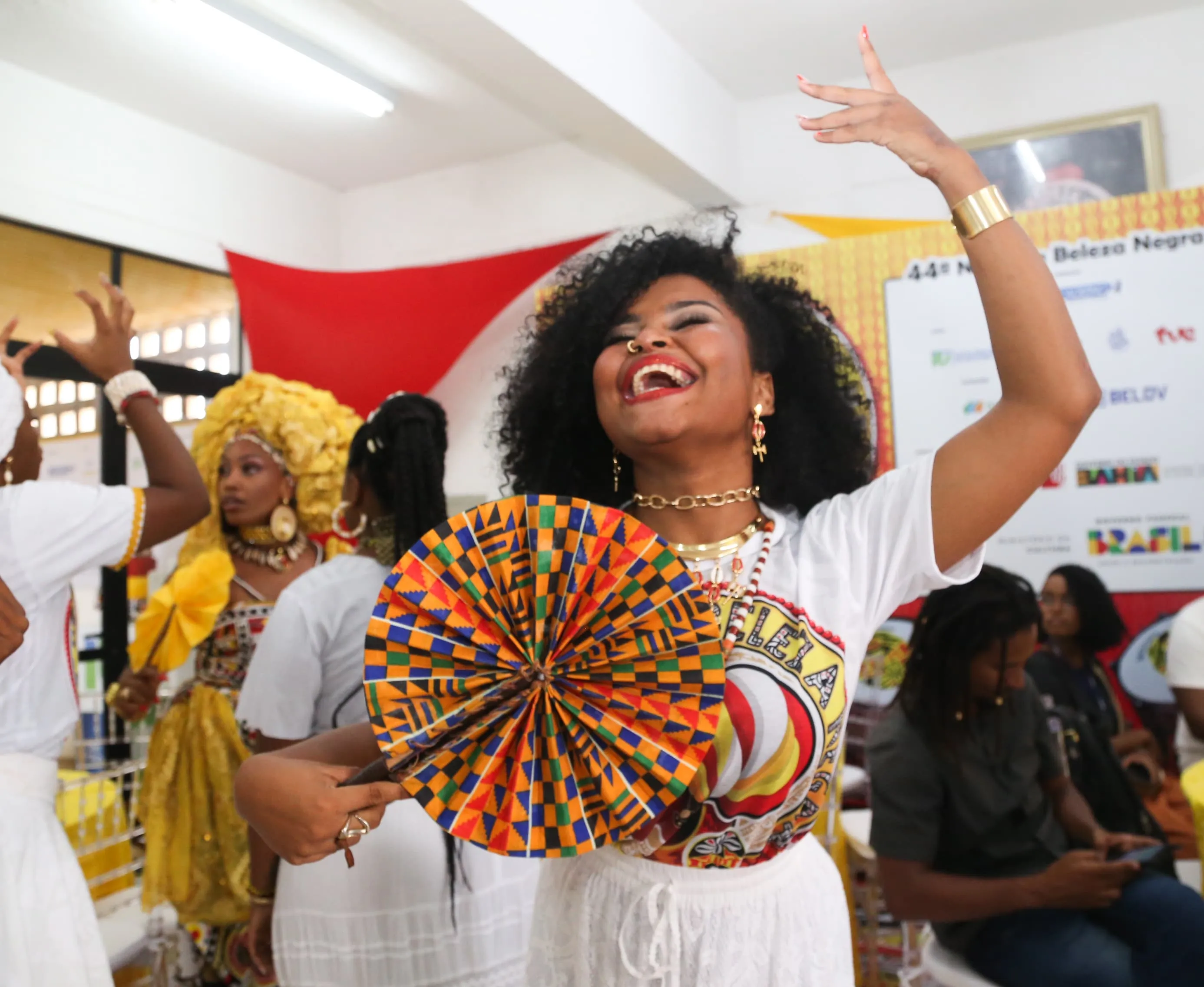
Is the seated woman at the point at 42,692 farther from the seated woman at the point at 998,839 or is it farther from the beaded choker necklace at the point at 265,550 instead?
the seated woman at the point at 998,839

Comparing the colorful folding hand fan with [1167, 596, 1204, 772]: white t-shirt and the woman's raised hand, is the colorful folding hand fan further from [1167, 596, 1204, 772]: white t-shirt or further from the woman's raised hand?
[1167, 596, 1204, 772]: white t-shirt

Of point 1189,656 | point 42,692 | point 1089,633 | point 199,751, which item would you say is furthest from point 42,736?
point 1089,633

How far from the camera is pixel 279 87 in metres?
4.95

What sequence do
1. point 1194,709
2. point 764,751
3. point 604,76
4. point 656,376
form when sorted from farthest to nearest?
point 604,76
point 1194,709
point 656,376
point 764,751

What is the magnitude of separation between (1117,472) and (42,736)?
11.4 ft

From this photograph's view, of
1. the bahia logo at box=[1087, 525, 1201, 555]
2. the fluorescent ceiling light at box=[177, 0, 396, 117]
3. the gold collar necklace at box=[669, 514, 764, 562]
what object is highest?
the fluorescent ceiling light at box=[177, 0, 396, 117]

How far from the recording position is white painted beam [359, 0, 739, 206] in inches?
131

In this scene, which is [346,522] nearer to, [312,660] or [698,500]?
[312,660]

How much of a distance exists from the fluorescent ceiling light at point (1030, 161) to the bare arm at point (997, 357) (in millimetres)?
3878

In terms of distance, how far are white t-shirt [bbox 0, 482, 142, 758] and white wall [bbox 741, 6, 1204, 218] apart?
411 centimetres

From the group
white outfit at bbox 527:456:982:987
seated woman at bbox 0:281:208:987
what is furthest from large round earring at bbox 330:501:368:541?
white outfit at bbox 527:456:982:987

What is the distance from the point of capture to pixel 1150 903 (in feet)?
7.33

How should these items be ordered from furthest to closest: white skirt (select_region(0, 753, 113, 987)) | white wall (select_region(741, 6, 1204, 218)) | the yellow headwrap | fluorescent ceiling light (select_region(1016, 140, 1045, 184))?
1. fluorescent ceiling light (select_region(1016, 140, 1045, 184))
2. white wall (select_region(741, 6, 1204, 218))
3. the yellow headwrap
4. white skirt (select_region(0, 753, 113, 987))

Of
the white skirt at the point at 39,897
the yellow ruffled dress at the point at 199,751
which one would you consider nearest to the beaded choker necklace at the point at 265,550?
the yellow ruffled dress at the point at 199,751
